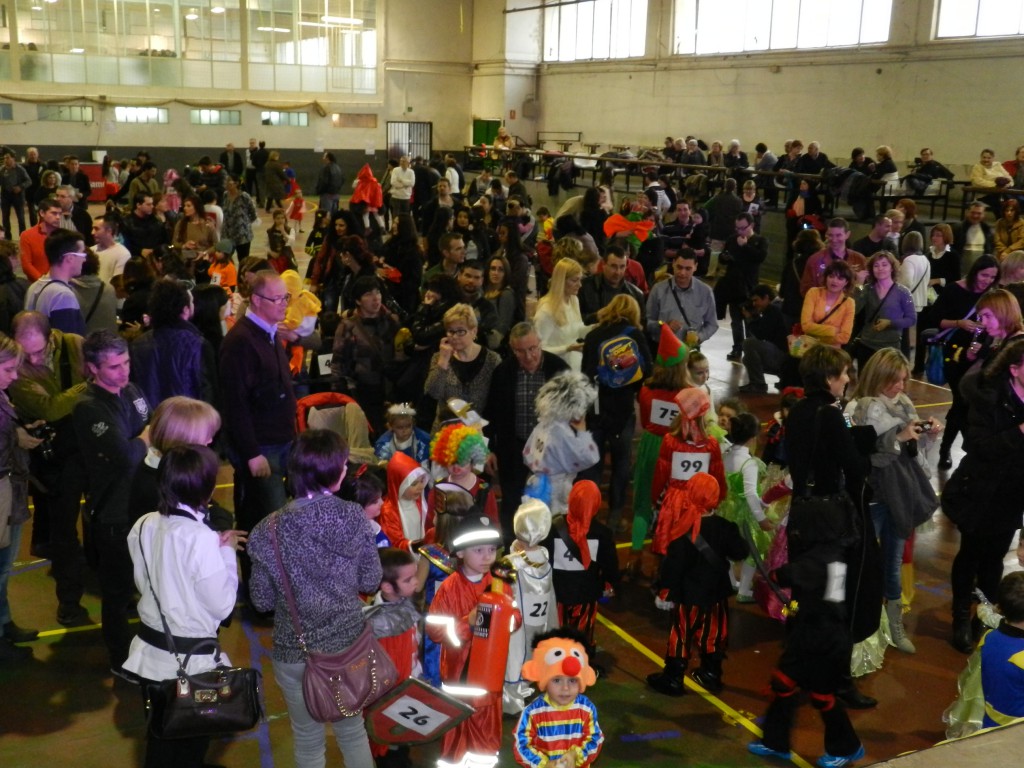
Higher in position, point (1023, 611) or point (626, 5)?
point (626, 5)

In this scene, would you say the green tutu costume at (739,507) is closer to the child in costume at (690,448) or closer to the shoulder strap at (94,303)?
the child in costume at (690,448)

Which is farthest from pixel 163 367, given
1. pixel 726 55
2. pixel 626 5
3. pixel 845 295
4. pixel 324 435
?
pixel 626 5

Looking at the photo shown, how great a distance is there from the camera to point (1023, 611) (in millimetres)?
3734

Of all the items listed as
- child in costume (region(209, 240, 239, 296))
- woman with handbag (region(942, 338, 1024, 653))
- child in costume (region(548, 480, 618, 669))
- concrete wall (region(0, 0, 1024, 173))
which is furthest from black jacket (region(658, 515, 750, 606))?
concrete wall (region(0, 0, 1024, 173))

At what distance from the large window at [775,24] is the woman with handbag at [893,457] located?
2145cm

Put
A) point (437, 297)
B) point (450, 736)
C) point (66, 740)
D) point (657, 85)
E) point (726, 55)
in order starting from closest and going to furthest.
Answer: point (450, 736), point (66, 740), point (437, 297), point (726, 55), point (657, 85)

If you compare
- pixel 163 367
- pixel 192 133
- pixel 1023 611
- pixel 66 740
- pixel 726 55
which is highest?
pixel 726 55

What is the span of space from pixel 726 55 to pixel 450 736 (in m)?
27.0

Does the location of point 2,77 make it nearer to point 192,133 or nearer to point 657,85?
point 192,133

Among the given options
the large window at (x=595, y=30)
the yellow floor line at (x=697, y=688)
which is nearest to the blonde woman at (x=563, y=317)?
the yellow floor line at (x=697, y=688)

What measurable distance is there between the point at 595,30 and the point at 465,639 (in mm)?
32576

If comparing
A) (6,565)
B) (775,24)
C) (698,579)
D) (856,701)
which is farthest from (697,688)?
(775,24)

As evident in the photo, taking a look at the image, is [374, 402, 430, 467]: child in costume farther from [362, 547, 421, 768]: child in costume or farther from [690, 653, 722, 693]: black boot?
[690, 653, 722, 693]: black boot

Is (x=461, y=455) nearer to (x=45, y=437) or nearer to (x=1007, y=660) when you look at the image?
(x=45, y=437)
